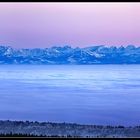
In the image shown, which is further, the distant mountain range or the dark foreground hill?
the distant mountain range

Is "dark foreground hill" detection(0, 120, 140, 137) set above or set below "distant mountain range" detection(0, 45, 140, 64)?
below

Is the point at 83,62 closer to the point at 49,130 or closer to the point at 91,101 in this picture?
the point at 91,101

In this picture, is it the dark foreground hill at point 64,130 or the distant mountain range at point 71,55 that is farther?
the distant mountain range at point 71,55

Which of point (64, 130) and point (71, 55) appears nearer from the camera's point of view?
point (64, 130)

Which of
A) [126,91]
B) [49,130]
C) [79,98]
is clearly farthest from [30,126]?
[126,91]

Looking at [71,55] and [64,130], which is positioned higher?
[71,55]
